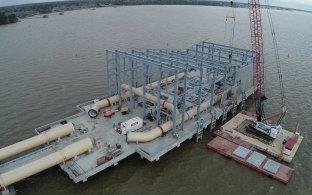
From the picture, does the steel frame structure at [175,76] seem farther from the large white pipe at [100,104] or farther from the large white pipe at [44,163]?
the large white pipe at [44,163]

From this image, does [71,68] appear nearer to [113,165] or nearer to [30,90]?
[30,90]

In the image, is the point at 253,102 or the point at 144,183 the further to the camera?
the point at 253,102

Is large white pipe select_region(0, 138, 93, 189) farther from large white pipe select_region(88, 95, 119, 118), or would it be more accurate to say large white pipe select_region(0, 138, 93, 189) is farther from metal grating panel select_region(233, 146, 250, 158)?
metal grating panel select_region(233, 146, 250, 158)

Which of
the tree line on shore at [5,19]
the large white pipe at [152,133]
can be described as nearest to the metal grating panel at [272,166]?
the large white pipe at [152,133]

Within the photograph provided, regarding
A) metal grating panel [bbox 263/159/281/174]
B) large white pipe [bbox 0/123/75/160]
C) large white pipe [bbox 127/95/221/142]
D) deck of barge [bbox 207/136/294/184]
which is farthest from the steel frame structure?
large white pipe [bbox 0/123/75/160]

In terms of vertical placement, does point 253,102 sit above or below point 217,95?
below

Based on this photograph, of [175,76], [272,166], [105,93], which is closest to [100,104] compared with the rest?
[105,93]

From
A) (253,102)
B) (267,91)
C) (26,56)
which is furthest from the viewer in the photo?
(26,56)

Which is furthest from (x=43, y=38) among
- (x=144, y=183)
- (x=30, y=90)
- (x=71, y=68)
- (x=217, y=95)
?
(x=144, y=183)
